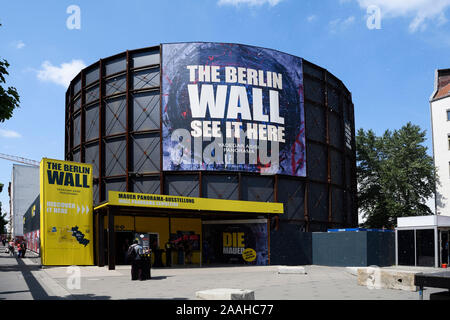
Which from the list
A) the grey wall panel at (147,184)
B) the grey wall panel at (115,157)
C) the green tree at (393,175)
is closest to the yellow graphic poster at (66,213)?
the grey wall panel at (147,184)

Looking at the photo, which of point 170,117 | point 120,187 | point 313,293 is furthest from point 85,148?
point 313,293

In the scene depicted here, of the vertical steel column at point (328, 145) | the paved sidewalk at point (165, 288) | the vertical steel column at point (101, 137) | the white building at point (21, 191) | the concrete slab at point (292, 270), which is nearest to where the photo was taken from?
the paved sidewalk at point (165, 288)

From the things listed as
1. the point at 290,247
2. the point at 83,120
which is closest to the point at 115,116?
the point at 83,120

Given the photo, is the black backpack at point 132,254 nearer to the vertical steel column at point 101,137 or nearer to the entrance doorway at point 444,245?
the entrance doorway at point 444,245

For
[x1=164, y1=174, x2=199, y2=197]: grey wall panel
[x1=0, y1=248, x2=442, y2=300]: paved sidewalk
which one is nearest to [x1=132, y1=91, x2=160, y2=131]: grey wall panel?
[x1=164, y1=174, x2=199, y2=197]: grey wall panel

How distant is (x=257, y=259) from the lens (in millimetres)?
30281

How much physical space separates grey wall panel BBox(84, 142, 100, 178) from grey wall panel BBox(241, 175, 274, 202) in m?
12.9

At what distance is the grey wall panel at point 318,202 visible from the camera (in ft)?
123

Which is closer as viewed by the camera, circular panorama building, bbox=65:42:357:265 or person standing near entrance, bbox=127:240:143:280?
person standing near entrance, bbox=127:240:143:280

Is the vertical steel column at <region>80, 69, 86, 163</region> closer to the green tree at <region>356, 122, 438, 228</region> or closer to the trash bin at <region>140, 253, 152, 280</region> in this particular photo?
the trash bin at <region>140, 253, 152, 280</region>

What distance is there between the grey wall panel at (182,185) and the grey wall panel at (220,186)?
685mm

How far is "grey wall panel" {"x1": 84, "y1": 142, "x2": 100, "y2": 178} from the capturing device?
3866 centimetres

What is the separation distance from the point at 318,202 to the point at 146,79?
17632mm
